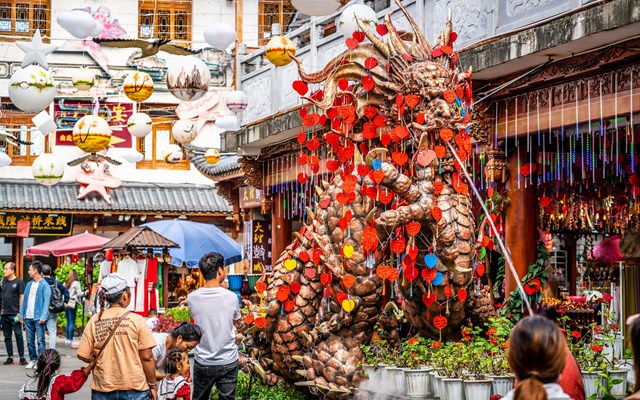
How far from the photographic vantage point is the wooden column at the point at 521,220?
11656mm

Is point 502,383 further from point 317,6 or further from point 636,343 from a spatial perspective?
point 317,6

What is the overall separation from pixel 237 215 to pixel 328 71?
43.1 ft

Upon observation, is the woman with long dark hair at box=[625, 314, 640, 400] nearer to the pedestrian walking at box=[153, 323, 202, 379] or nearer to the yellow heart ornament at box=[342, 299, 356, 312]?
the pedestrian walking at box=[153, 323, 202, 379]

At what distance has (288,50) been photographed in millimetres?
12953

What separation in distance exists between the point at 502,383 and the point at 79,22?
8836mm

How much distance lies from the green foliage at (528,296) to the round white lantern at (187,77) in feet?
18.2

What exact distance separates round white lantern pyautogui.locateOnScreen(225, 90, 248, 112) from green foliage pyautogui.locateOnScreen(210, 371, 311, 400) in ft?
23.3

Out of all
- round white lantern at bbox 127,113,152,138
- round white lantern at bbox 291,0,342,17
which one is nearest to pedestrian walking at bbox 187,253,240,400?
round white lantern at bbox 291,0,342,17

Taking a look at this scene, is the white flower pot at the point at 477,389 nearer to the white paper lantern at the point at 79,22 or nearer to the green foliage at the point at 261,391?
the green foliage at the point at 261,391

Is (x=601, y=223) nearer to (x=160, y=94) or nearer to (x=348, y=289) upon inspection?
(x=348, y=289)

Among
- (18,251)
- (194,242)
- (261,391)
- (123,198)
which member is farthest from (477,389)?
(18,251)

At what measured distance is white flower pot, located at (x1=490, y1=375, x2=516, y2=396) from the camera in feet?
26.8

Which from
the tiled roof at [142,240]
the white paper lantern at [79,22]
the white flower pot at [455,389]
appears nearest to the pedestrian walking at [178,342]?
the white flower pot at [455,389]

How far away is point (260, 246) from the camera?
69.7ft
